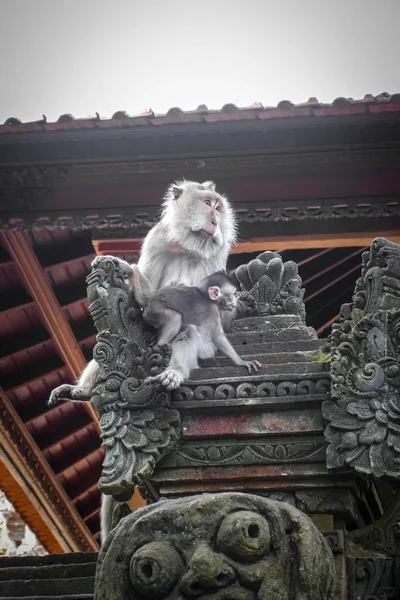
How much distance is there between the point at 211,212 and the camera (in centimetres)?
751

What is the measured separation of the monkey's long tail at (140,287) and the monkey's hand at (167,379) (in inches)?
26.1

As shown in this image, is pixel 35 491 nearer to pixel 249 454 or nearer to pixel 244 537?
pixel 249 454

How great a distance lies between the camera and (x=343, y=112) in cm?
1045

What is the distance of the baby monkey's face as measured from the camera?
21.4ft

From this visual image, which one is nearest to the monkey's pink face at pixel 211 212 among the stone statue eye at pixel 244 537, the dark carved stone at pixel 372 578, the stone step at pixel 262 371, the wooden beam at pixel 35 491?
the stone step at pixel 262 371

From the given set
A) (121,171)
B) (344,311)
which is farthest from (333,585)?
(121,171)

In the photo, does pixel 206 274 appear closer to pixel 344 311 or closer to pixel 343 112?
pixel 344 311

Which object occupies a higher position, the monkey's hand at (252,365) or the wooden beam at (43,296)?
the monkey's hand at (252,365)

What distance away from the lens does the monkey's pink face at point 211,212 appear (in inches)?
290

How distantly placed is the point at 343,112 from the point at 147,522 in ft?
20.8

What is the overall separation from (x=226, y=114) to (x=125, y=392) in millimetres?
5272

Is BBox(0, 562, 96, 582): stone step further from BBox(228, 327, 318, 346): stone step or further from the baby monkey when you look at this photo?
BBox(228, 327, 318, 346): stone step

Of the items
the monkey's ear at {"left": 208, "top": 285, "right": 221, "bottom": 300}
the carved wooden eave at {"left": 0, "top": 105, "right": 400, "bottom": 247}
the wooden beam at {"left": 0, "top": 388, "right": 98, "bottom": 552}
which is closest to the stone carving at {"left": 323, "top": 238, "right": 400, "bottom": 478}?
the monkey's ear at {"left": 208, "top": 285, "right": 221, "bottom": 300}

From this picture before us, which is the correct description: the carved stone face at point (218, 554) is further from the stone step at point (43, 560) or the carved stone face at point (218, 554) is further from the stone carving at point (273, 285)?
the stone carving at point (273, 285)
